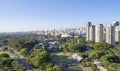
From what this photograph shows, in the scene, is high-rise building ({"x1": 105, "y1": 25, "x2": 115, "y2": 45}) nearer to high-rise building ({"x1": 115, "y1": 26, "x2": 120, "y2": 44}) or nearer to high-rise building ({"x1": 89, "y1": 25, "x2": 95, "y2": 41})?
high-rise building ({"x1": 115, "y1": 26, "x2": 120, "y2": 44})

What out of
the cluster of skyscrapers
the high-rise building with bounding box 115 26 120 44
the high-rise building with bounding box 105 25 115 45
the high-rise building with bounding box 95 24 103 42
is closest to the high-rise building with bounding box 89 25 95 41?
the cluster of skyscrapers

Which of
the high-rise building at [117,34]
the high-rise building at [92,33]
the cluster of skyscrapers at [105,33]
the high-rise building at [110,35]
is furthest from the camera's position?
the high-rise building at [92,33]

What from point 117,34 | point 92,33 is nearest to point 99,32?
point 92,33

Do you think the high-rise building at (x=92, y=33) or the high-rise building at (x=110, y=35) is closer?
the high-rise building at (x=110, y=35)

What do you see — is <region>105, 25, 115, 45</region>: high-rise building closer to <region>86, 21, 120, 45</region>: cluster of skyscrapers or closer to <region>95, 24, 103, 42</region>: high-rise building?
<region>86, 21, 120, 45</region>: cluster of skyscrapers

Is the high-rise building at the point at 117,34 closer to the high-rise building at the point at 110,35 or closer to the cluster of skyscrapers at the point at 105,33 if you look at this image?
the cluster of skyscrapers at the point at 105,33

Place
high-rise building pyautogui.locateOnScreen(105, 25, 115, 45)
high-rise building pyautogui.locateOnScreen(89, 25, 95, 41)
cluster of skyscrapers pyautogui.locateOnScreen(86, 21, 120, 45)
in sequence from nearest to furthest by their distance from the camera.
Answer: high-rise building pyautogui.locateOnScreen(105, 25, 115, 45)
cluster of skyscrapers pyautogui.locateOnScreen(86, 21, 120, 45)
high-rise building pyautogui.locateOnScreen(89, 25, 95, 41)

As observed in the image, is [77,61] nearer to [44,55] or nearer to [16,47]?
A: [44,55]

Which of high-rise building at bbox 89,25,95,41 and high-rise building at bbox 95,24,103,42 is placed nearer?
high-rise building at bbox 95,24,103,42

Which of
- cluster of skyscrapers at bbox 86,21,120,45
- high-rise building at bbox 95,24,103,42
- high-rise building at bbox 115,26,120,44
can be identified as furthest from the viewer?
high-rise building at bbox 95,24,103,42

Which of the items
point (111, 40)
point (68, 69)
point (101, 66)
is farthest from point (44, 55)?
point (111, 40)

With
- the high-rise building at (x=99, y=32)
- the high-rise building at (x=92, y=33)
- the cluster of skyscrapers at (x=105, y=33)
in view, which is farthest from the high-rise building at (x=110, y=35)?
the high-rise building at (x=92, y=33)
